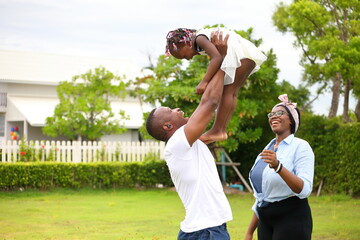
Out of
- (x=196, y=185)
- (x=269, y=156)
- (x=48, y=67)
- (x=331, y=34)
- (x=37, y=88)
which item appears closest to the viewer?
(x=196, y=185)

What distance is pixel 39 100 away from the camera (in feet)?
104

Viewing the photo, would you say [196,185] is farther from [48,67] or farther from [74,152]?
[48,67]

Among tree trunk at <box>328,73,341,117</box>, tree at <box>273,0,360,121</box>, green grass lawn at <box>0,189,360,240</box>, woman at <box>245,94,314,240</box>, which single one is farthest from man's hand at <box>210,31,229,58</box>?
tree trunk at <box>328,73,341,117</box>

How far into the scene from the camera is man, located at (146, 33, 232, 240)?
11.8 ft

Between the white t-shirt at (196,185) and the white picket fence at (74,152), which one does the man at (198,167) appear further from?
the white picket fence at (74,152)

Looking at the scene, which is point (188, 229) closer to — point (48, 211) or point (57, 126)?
point (48, 211)

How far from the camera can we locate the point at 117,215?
12750 mm

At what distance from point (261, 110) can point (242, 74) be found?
13654 millimetres

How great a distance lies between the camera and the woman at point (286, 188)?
4430 mm

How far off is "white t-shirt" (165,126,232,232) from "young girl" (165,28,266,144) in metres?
0.33

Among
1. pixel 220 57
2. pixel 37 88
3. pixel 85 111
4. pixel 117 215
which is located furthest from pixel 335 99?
pixel 220 57

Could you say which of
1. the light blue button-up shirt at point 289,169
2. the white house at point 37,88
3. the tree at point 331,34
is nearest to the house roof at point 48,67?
the white house at point 37,88

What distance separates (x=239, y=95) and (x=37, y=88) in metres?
17.7

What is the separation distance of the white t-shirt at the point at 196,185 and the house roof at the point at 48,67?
92.1 ft
